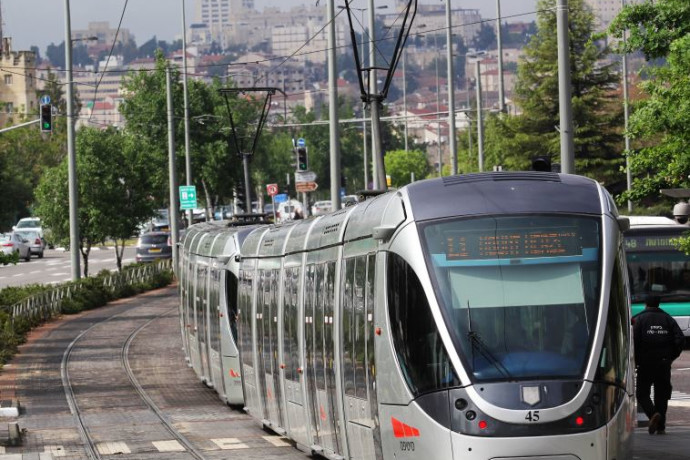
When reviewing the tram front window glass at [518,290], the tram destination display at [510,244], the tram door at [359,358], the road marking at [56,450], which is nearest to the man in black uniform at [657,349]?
the tram door at [359,358]

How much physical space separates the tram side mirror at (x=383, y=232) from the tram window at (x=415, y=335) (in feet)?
0.54

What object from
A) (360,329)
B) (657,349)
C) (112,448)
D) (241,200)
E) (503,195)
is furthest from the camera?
(241,200)

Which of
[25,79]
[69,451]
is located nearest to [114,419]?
[69,451]

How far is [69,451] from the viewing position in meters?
18.7

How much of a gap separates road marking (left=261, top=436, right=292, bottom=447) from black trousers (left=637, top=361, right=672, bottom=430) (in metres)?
4.12

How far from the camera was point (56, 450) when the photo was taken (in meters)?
18.8

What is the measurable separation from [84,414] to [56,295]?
68.2 feet

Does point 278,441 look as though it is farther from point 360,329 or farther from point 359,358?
point 360,329

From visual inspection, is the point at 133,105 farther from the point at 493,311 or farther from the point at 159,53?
the point at 493,311

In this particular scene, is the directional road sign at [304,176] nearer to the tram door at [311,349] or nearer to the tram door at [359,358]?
the tram door at [311,349]

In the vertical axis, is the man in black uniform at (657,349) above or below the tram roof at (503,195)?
below

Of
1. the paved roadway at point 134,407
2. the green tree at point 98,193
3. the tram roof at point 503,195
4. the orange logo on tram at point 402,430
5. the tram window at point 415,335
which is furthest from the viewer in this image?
the green tree at point 98,193

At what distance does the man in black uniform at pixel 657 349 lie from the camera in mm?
17359

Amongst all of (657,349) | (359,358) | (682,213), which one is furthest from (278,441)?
(682,213)
